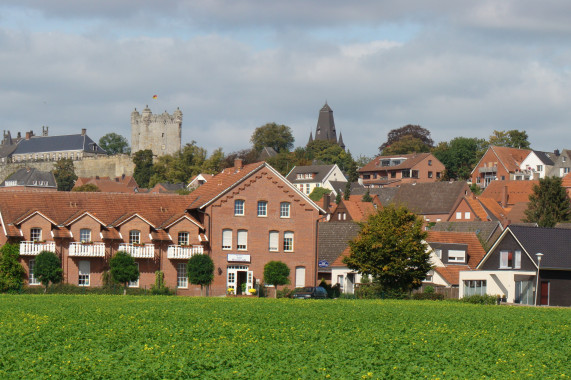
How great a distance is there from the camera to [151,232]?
6688 centimetres

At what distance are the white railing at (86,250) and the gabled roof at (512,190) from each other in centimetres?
7778

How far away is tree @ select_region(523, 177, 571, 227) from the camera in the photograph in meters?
107

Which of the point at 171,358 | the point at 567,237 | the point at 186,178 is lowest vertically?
the point at 171,358

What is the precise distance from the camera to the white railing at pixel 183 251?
2598 inches

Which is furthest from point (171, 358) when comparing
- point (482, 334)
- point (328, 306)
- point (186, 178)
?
point (186, 178)

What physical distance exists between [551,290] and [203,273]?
24224mm

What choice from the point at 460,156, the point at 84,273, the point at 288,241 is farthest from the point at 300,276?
the point at 460,156

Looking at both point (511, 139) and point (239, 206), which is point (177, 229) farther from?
point (511, 139)

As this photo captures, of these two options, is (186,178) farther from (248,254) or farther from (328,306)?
(328,306)

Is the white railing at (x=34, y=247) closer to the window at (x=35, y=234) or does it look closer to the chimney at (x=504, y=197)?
the window at (x=35, y=234)

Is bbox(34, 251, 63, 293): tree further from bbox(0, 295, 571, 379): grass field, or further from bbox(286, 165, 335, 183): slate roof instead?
bbox(286, 165, 335, 183): slate roof

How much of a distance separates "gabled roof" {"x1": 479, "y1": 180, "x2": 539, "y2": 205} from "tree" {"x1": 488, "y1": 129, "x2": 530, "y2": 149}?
43.7 meters

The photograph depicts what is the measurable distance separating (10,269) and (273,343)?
37.3 metres

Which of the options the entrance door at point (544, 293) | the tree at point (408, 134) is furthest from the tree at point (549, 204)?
the tree at point (408, 134)
